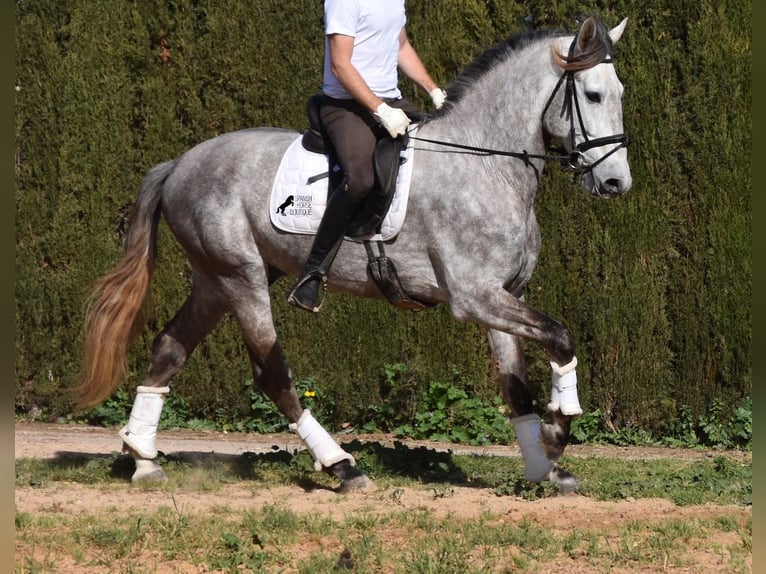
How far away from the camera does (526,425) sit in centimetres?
631

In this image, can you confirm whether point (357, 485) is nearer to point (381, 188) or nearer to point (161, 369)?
point (161, 369)

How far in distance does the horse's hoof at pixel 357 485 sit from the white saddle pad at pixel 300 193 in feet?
4.73

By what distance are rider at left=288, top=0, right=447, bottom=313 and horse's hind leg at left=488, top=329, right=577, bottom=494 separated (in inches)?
45.9

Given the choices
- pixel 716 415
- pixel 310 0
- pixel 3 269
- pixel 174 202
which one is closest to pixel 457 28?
pixel 310 0

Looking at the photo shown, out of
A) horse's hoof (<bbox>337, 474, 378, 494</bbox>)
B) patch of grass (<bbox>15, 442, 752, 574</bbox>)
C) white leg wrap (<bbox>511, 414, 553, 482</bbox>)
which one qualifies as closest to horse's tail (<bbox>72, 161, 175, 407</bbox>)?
patch of grass (<bbox>15, 442, 752, 574</bbox>)

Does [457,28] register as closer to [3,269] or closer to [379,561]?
[379,561]

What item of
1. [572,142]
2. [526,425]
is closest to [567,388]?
[526,425]

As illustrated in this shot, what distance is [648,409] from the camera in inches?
340

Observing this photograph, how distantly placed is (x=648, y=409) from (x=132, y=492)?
4.24 m

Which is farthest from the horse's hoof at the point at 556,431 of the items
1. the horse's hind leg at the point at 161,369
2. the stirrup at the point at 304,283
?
the horse's hind leg at the point at 161,369

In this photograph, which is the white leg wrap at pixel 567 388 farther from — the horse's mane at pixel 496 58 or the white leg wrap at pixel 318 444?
the horse's mane at pixel 496 58

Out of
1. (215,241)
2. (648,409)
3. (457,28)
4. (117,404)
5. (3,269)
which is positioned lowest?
(117,404)

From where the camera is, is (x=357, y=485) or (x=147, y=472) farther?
(x=147, y=472)

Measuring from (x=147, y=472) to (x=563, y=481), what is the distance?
8.49ft
